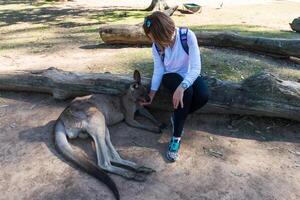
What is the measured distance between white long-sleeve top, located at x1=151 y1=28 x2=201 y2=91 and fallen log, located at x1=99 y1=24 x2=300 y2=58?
298 cm

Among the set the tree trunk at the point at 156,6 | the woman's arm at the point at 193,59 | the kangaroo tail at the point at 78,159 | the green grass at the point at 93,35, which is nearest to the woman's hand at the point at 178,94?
the woman's arm at the point at 193,59

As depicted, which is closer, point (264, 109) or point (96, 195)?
point (96, 195)

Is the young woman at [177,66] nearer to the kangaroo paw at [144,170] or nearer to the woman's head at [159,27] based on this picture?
the woman's head at [159,27]

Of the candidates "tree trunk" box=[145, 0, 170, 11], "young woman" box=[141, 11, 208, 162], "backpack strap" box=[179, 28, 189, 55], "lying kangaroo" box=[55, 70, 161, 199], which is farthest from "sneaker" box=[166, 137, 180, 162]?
"tree trunk" box=[145, 0, 170, 11]

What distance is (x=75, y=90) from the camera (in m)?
4.51

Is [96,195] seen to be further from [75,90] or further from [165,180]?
[75,90]

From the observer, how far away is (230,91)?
4098mm

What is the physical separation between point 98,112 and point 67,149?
50 centimetres

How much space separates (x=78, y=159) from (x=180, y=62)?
1269 millimetres

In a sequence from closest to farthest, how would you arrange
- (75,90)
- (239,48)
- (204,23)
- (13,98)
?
(75,90), (13,98), (239,48), (204,23)

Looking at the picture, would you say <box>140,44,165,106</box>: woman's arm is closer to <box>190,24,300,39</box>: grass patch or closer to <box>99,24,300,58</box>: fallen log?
<box>99,24,300,58</box>: fallen log

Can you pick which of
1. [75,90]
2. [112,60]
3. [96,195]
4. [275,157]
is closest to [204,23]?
[112,60]

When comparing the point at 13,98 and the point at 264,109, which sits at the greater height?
the point at 264,109

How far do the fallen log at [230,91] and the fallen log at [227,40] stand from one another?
2.25 meters
